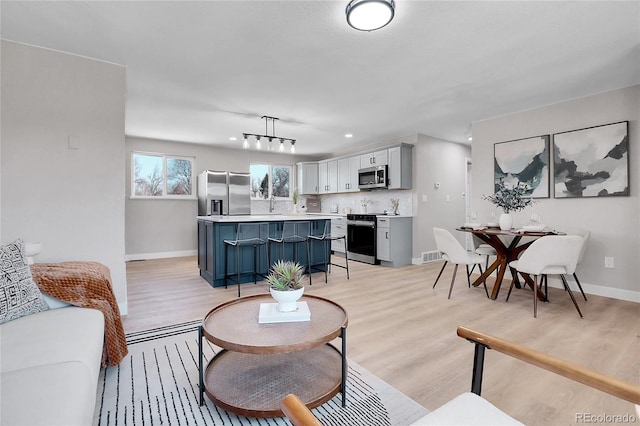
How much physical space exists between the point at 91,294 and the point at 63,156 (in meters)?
1.52

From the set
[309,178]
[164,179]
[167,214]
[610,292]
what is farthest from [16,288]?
[309,178]

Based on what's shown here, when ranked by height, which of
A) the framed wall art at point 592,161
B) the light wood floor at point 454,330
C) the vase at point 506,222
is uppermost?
the framed wall art at point 592,161

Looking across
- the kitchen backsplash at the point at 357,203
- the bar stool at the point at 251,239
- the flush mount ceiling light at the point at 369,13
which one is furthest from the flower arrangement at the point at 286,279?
the kitchen backsplash at the point at 357,203

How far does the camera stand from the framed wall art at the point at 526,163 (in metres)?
3.97

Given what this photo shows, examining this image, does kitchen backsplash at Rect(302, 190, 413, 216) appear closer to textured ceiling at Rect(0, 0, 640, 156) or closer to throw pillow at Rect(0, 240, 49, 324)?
textured ceiling at Rect(0, 0, 640, 156)

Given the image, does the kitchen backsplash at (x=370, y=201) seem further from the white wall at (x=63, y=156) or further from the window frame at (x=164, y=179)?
the white wall at (x=63, y=156)

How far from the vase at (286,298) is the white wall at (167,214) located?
17.0ft

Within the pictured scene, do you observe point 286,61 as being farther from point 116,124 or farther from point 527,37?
point 527,37

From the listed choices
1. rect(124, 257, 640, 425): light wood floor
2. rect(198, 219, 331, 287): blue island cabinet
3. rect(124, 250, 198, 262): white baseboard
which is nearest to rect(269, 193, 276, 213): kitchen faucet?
rect(124, 250, 198, 262): white baseboard

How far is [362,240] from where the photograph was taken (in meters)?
5.79

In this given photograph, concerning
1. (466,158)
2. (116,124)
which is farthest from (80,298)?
(466,158)

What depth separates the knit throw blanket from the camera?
1818mm

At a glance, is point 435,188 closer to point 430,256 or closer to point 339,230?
point 430,256

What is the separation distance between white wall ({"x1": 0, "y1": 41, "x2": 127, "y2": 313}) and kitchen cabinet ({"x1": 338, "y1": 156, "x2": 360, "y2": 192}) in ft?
14.2
